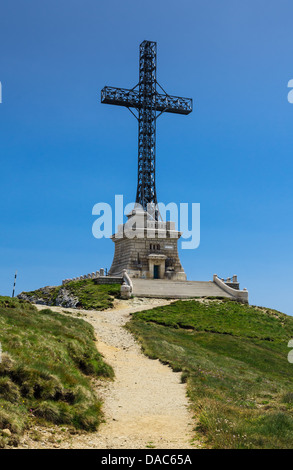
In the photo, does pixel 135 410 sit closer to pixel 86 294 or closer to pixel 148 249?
pixel 86 294

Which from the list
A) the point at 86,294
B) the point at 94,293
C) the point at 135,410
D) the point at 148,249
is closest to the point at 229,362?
the point at 135,410

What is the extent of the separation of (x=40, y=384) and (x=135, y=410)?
9.67 ft

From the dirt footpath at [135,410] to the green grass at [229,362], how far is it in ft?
1.68

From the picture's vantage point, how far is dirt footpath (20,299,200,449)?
31.3 ft

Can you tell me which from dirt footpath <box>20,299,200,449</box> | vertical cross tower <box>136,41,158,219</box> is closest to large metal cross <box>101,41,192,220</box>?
vertical cross tower <box>136,41,158,219</box>

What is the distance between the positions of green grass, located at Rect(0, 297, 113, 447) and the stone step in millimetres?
26160

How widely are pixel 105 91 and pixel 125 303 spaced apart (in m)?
31.6

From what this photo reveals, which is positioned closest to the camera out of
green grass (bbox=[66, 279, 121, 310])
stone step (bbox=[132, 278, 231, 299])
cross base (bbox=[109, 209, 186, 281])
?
green grass (bbox=[66, 279, 121, 310])

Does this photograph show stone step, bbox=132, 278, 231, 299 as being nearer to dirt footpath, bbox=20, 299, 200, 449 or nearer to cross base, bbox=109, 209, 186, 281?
cross base, bbox=109, 209, 186, 281

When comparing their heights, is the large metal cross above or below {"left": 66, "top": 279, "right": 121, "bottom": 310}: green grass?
above

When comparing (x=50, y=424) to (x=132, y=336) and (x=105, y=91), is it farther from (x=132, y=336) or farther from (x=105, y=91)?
(x=105, y=91)

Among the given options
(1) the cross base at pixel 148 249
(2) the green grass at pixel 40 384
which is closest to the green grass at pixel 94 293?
(1) the cross base at pixel 148 249

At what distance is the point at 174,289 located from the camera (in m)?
44.1

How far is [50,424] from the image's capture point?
32.7 feet
